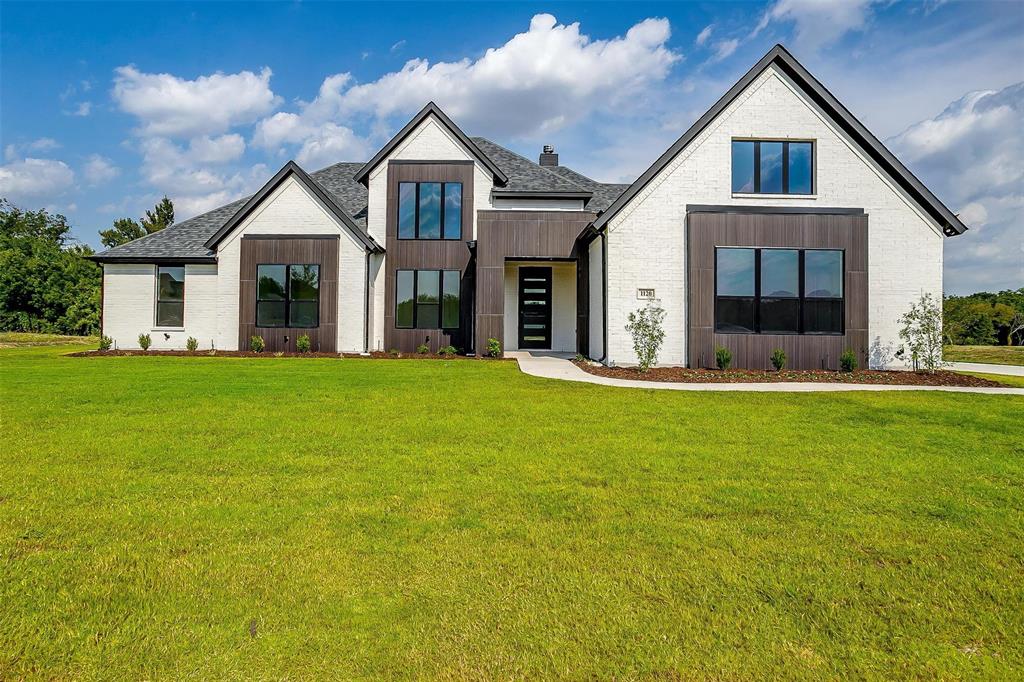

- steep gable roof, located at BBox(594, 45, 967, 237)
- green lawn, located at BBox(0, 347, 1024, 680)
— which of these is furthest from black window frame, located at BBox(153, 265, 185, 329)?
steep gable roof, located at BBox(594, 45, 967, 237)

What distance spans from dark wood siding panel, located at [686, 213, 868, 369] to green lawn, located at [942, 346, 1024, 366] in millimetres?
6362

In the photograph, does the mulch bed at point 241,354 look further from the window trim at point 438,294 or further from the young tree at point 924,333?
the young tree at point 924,333

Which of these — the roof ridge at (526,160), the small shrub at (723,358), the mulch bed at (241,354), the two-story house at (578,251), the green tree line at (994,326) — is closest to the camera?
the small shrub at (723,358)

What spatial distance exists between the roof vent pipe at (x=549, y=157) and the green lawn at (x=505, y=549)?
21704mm

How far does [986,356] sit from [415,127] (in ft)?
76.1

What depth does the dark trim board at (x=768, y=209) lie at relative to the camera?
15281 millimetres

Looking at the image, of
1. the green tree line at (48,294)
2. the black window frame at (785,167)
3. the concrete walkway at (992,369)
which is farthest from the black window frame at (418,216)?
the green tree line at (48,294)

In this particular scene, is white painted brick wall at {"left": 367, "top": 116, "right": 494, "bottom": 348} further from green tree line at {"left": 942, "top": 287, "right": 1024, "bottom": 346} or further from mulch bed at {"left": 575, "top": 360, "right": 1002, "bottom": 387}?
green tree line at {"left": 942, "top": 287, "right": 1024, "bottom": 346}

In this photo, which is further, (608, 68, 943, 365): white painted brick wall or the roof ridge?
the roof ridge

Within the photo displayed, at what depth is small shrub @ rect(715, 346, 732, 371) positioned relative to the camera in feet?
48.3

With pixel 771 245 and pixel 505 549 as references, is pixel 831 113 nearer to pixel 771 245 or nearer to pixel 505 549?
pixel 771 245

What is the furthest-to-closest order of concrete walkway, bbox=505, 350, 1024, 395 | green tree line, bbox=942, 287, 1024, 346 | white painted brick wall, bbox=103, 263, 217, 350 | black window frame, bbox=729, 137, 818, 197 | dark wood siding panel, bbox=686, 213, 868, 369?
green tree line, bbox=942, 287, 1024, 346 → white painted brick wall, bbox=103, 263, 217, 350 → black window frame, bbox=729, 137, 818, 197 → dark wood siding panel, bbox=686, 213, 868, 369 → concrete walkway, bbox=505, 350, 1024, 395

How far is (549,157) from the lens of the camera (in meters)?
26.9

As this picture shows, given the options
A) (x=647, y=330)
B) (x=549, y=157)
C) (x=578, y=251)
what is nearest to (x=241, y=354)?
(x=578, y=251)
